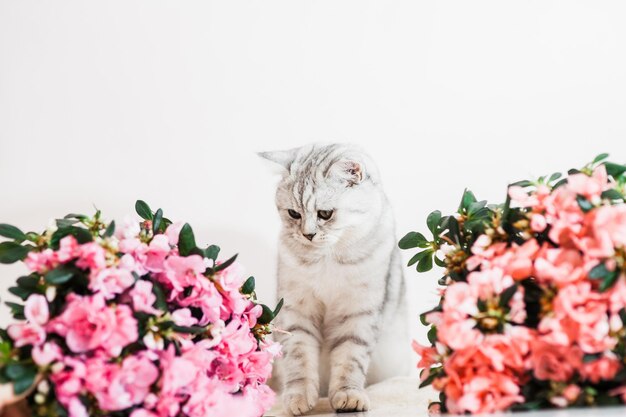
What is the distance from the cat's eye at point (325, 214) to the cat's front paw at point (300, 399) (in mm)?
411

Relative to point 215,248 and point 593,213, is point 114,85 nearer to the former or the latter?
point 215,248

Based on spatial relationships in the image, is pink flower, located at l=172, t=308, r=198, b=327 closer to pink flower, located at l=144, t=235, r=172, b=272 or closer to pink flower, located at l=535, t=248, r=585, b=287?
pink flower, located at l=144, t=235, r=172, b=272

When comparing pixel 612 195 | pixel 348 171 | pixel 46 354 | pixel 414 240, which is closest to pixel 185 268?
pixel 46 354

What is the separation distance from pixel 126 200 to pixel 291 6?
0.73m

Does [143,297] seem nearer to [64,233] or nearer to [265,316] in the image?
[64,233]

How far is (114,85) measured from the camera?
1659 mm

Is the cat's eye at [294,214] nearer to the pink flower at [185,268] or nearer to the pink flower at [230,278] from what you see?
the pink flower at [230,278]

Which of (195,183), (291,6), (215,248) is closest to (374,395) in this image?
(215,248)

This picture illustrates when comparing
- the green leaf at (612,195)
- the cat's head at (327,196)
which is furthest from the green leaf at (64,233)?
the green leaf at (612,195)

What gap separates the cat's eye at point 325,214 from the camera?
146cm

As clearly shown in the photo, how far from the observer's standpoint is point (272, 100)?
5.57ft

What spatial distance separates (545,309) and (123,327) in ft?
2.08

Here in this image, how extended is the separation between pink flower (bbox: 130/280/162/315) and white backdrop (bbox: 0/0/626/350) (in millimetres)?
763

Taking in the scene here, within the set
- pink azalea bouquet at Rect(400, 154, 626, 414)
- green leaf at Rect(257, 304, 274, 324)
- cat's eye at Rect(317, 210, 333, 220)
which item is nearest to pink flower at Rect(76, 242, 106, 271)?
green leaf at Rect(257, 304, 274, 324)
